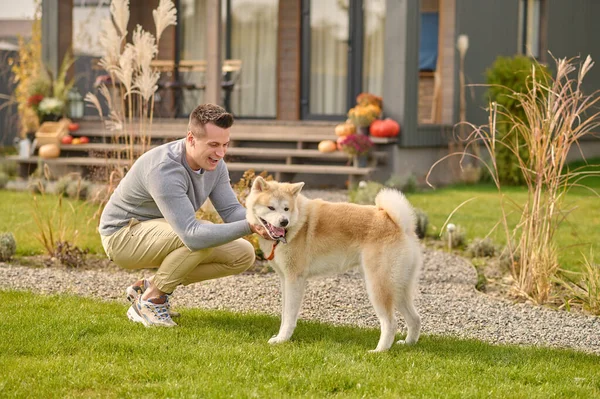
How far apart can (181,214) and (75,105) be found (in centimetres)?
1069

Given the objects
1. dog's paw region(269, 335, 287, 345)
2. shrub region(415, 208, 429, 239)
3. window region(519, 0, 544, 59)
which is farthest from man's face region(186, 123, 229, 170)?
window region(519, 0, 544, 59)

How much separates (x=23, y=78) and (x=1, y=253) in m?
11.1

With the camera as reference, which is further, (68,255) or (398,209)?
(68,255)

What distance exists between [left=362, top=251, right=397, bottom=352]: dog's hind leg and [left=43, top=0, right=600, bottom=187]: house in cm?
774

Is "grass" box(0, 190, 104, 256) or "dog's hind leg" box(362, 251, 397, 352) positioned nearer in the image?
"dog's hind leg" box(362, 251, 397, 352)

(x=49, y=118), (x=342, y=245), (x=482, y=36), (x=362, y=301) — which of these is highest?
(x=482, y=36)

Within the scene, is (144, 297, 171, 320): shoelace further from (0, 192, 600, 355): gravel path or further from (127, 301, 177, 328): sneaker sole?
(0, 192, 600, 355): gravel path

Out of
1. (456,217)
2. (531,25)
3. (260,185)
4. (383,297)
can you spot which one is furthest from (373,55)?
(383,297)

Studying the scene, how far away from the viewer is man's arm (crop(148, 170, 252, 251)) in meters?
4.79

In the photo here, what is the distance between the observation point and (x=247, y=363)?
4285 mm

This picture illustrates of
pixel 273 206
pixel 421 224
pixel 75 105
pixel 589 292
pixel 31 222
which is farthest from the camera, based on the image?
pixel 75 105

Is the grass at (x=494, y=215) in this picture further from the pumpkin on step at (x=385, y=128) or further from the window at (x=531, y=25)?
the window at (x=531, y=25)

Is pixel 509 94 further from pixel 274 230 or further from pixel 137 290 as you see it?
pixel 274 230

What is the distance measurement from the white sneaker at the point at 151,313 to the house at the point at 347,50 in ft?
24.7
